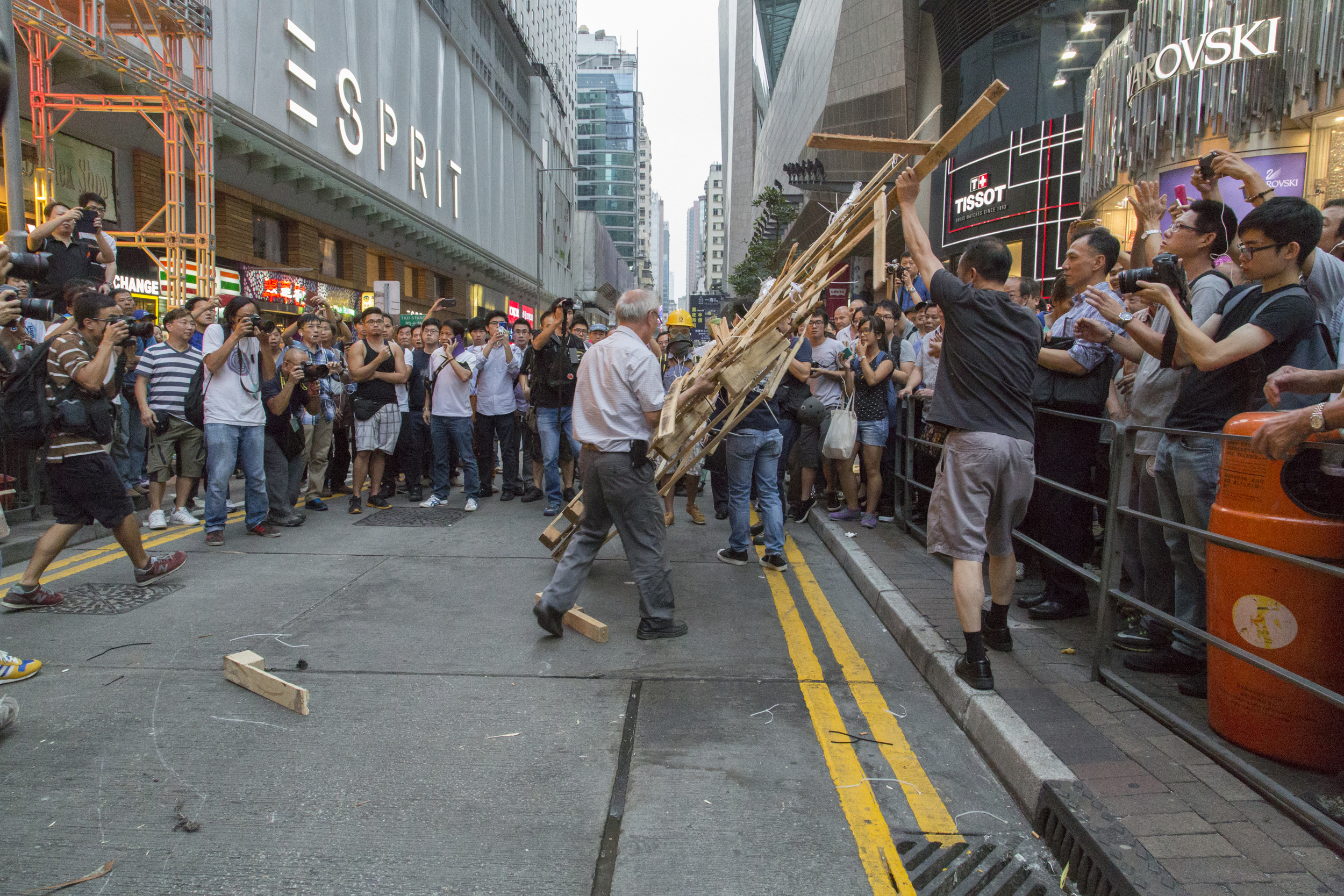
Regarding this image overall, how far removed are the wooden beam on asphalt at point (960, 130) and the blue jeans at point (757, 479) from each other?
2.44 m

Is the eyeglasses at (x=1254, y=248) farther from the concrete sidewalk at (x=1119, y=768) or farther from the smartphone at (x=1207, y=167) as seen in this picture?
the concrete sidewalk at (x=1119, y=768)

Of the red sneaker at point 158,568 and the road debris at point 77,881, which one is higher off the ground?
the red sneaker at point 158,568

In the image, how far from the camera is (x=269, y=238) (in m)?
19.6

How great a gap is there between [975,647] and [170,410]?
7.32 meters

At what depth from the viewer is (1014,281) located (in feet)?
22.1

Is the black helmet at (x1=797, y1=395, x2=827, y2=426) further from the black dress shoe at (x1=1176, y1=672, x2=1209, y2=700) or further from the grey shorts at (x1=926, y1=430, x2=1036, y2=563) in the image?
the black dress shoe at (x1=1176, y1=672, x2=1209, y2=700)

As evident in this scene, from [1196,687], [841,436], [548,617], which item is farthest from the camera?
[841,436]

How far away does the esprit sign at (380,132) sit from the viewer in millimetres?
17797

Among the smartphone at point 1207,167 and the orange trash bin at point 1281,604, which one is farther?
the smartphone at point 1207,167

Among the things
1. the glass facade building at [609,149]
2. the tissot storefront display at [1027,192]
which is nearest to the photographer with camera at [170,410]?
the tissot storefront display at [1027,192]

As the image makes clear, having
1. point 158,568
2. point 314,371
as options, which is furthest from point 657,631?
point 314,371

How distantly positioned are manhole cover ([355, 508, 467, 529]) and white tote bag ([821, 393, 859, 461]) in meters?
3.80

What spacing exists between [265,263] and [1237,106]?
1941cm

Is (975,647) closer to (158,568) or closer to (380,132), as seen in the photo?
(158,568)
